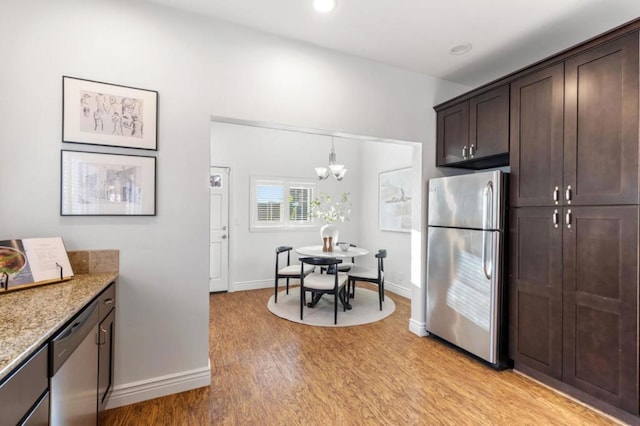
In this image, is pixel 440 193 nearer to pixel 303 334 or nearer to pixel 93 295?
pixel 303 334

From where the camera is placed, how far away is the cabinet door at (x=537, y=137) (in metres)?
2.36

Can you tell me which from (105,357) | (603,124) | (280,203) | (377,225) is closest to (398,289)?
(377,225)

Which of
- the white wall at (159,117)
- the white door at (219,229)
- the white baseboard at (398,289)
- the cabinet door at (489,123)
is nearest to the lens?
the white wall at (159,117)

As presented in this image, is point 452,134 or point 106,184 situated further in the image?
point 452,134

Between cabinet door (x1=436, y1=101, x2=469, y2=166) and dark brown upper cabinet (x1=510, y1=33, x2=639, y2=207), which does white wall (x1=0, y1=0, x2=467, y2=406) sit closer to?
cabinet door (x1=436, y1=101, x2=469, y2=166)

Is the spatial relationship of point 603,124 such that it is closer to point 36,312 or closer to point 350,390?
point 350,390

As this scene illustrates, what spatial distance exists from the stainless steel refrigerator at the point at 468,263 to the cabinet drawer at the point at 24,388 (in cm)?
286

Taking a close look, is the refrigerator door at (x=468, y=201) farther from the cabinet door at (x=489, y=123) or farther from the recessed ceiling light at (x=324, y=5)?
the recessed ceiling light at (x=324, y=5)

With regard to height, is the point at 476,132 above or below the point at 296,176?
above

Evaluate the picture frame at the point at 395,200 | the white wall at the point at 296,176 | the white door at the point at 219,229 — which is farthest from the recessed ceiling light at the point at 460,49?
the white door at the point at 219,229

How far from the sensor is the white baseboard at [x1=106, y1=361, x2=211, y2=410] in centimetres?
215

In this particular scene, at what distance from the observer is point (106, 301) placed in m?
1.89

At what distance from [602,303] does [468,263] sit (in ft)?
3.08

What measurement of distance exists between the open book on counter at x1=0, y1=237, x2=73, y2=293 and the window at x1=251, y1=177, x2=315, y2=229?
3.55m
